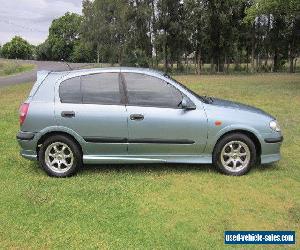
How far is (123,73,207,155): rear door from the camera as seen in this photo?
6.98 m

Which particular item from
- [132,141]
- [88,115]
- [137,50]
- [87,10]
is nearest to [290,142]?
[132,141]

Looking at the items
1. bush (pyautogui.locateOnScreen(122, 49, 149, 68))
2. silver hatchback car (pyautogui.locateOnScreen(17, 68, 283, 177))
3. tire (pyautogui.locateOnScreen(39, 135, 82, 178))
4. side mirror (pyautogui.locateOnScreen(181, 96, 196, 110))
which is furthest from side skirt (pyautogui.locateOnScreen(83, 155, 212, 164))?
bush (pyautogui.locateOnScreen(122, 49, 149, 68))

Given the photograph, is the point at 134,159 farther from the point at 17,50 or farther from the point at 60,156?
the point at 17,50

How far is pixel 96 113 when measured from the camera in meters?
6.98

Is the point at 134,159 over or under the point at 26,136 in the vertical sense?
under

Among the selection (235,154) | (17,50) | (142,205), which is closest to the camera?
(142,205)

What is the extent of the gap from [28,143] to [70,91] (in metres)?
1.03

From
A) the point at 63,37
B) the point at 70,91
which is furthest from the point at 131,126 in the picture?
the point at 63,37

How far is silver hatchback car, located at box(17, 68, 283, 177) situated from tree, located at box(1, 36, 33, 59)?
412 feet

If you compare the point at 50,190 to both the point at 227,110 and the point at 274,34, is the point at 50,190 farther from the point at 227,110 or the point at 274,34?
the point at 274,34

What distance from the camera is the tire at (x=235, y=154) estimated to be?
281 inches

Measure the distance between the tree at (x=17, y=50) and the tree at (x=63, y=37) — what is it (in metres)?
19.7

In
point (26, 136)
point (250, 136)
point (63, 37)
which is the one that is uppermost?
point (63, 37)

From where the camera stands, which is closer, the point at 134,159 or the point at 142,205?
the point at 142,205
